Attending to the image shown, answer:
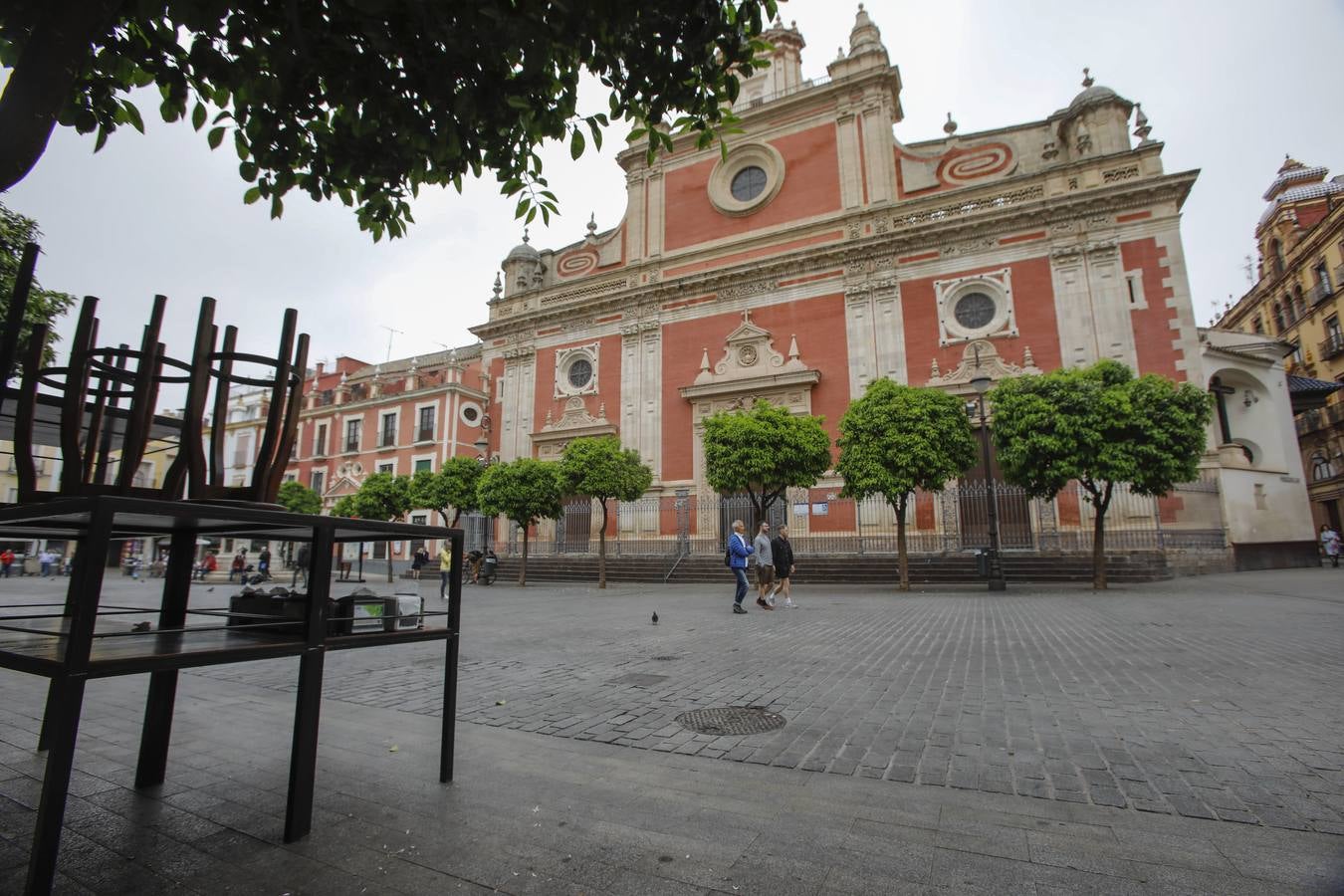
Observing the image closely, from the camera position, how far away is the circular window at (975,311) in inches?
856

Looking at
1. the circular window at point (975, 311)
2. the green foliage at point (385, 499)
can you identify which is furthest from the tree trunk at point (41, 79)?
the green foliage at point (385, 499)

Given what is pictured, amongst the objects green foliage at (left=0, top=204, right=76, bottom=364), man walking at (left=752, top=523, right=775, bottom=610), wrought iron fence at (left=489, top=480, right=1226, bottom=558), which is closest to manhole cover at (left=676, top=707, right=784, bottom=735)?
man walking at (left=752, top=523, right=775, bottom=610)

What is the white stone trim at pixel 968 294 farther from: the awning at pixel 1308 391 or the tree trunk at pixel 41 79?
the tree trunk at pixel 41 79

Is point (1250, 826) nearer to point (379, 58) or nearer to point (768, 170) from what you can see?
point (379, 58)

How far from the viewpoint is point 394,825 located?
256 centimetres

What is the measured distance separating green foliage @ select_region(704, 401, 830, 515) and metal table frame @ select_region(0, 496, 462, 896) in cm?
1534

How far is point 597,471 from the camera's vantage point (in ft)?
66.8

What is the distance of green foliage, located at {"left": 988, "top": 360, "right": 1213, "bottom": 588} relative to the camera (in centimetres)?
1397

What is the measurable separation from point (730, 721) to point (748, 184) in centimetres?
2640

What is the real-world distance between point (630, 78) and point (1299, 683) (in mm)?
6569

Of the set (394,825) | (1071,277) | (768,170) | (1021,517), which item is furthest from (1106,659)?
(768,170)

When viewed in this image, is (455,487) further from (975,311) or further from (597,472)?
(975,311)

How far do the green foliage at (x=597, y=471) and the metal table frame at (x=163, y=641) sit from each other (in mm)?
17036

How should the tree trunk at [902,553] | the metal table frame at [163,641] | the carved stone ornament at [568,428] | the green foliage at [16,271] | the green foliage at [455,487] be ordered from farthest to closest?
the carved stone ornament at [568,428], the green foliage at [455,487], the tree trunk at [902,553], the green foliage at [16,271], the metal table frame at [163,641]
